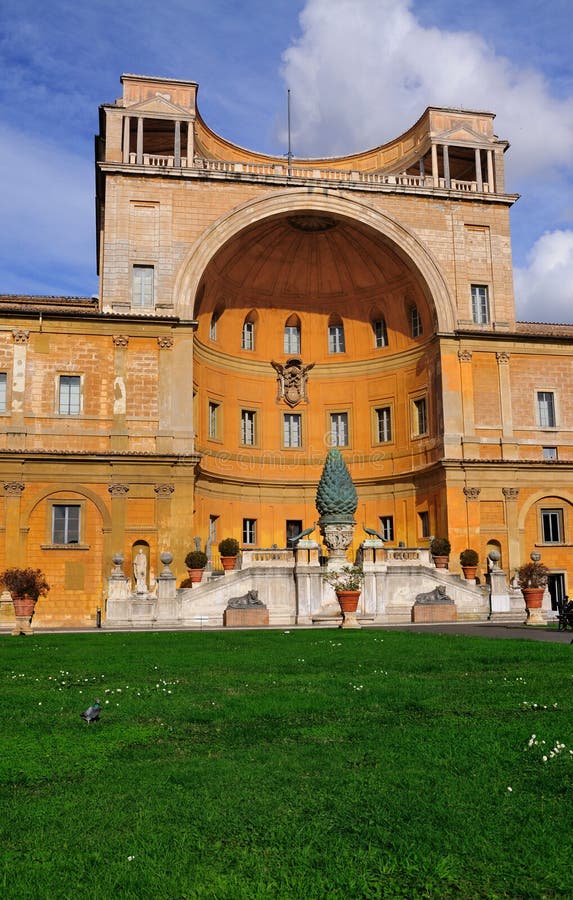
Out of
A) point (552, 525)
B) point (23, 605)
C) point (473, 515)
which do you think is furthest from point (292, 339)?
point (23, 605)

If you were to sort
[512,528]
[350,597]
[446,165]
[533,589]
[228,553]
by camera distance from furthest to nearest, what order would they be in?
1. [446,165]
2. [512,528]
3. [228,553]
4. [533,589]
5. [350,597]

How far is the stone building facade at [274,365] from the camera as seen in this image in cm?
3309

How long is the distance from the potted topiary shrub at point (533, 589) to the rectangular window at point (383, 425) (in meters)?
11.6

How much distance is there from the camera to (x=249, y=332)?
4147 cm

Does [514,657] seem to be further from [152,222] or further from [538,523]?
[152,222]

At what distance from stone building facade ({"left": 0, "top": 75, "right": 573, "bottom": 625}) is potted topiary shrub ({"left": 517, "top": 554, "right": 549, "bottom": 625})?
209 inches

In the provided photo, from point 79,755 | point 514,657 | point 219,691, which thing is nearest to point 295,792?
point 79,755

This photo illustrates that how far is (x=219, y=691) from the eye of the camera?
406 inches

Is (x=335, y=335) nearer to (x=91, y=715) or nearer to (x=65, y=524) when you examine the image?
(x=65, y=524)

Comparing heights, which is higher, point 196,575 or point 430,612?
point 196,575

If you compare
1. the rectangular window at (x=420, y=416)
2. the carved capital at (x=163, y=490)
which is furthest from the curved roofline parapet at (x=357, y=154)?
the carved capital at (x=163, y=490)

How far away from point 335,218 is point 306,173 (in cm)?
246

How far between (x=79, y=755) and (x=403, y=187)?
3453 centimetres

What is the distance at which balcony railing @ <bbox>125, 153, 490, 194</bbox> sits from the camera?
36.4m
